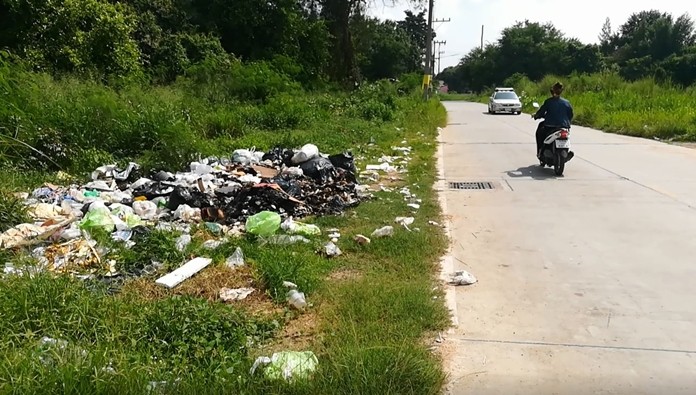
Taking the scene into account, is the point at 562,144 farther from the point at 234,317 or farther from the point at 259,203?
the point at 234,317

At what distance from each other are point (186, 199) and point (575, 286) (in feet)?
15.0

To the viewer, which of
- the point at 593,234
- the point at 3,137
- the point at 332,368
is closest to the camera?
the point at 332,368

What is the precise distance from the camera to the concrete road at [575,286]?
3227 mm

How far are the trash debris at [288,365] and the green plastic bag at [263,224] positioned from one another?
8.27 feet

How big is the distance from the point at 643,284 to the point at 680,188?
470 cm

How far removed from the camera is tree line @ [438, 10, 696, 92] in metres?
63.4

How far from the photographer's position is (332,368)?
10.1 feet

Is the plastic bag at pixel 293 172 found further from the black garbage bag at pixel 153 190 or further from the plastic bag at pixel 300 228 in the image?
the plastic bag at pixel 300 228

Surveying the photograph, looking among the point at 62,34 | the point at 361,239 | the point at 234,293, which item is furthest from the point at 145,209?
the point at 62,34

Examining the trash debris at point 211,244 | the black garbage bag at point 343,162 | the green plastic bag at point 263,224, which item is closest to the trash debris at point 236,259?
the trash debris at point 211,244

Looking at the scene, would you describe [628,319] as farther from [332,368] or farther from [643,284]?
[332,368]

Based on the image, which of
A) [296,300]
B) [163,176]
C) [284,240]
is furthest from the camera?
[163,176]

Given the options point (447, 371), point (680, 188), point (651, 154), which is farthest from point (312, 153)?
point (651, 154)

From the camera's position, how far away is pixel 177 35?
25.0 m
